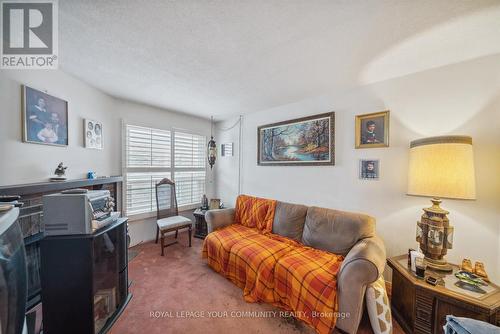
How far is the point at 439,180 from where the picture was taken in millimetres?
1463

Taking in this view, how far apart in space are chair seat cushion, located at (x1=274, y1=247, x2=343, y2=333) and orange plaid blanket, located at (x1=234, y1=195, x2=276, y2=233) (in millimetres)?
752

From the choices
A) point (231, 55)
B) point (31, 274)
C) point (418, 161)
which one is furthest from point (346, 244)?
point (31, 274)

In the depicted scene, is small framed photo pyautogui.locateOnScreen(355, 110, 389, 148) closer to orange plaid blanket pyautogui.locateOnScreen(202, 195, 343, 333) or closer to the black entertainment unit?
orange plaid blanket pyautogui.locateOnScreen(202, 195, 343, 333)

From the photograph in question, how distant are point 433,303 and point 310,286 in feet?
2.91

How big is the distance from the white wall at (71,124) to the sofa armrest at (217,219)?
134 cm

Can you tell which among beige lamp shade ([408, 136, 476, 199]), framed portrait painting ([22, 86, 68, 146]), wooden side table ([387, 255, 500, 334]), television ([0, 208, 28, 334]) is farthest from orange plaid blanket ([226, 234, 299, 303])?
framed portrait painting ([22, 86, 68, 146])

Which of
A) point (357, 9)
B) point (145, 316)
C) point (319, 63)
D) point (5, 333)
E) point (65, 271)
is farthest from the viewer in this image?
point (319, 63)

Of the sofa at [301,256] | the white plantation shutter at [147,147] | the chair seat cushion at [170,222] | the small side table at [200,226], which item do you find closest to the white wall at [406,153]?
the sofa at [301,256]

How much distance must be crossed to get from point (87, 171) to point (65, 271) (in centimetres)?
149

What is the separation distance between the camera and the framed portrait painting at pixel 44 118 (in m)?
1.70

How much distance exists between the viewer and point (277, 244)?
2.29 m

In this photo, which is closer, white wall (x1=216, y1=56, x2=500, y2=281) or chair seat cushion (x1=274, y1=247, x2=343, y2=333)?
chair seat cushion (x1=274, y1=247, x2=343, y2=333)

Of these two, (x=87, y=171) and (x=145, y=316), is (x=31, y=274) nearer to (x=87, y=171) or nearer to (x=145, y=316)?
(x=145, y=316)

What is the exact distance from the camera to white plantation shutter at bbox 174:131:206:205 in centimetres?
373
